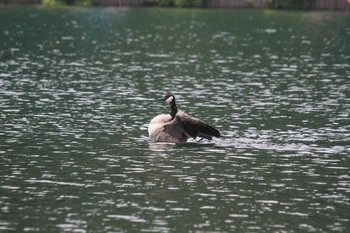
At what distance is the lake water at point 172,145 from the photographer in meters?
38.2

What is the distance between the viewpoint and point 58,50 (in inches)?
4301

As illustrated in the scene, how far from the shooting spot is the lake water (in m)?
38.2

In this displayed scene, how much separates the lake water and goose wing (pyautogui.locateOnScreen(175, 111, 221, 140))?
785 mm

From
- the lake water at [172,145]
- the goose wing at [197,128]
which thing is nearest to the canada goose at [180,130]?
the goose wing at [197,128]

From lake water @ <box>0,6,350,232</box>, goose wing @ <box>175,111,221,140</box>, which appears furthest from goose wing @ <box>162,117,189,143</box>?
lake water @ <box>0,6,350,232</box>

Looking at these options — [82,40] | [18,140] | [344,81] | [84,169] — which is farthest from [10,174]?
[82,40]

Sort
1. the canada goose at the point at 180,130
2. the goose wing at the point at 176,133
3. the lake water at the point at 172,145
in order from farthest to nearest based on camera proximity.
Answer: the goose wing at the point at 176,133 < the canada goose at the point at 180,130 < the lake water at the point at 172,145

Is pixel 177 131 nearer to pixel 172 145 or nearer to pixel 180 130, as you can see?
pixel 180 130

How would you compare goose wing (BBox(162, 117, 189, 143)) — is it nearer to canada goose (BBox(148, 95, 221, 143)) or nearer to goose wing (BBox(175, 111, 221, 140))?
canada goose (BBox(148, 95, 221, 143))

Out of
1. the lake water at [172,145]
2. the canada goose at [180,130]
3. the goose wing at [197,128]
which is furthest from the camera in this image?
the canada goose at [180,130]

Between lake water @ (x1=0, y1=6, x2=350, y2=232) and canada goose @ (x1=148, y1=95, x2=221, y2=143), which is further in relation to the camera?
canada goose @ (x1=148, y1=95, x2=221, y2=143)

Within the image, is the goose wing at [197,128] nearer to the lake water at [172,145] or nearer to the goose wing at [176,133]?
the goose wing at [176,133]

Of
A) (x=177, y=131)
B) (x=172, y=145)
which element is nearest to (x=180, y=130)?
(x=177, y=131)

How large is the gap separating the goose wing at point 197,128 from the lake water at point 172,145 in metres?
0.79
